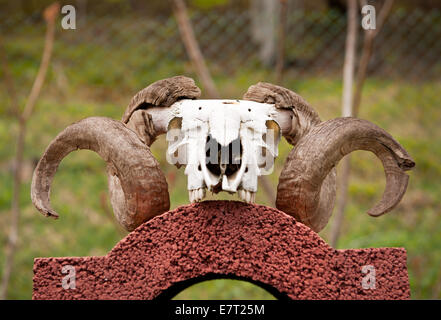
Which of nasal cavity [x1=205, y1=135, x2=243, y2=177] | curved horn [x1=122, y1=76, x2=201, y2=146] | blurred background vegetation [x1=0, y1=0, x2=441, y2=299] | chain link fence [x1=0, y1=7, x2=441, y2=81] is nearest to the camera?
nasal cavity [x1=205, y1=135, x2=243, y2=177]

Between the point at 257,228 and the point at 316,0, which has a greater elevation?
the point at 316,0

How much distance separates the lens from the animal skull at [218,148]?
5.37ft

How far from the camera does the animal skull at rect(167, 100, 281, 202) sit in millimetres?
1602

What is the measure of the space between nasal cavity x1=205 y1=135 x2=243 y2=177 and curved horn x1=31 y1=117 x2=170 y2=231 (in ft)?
0.64

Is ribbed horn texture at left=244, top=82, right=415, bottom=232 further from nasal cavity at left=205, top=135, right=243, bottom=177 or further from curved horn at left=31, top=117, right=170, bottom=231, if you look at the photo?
curved horn at left=31, top=117, right=170, bottom=231

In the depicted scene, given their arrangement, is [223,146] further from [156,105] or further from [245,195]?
[156,105]

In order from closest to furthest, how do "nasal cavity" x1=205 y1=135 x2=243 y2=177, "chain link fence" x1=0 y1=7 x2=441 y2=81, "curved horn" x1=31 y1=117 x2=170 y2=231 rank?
"nasal cavity" x1=205 y1=135 x2=243 y2=177 → "curved horn" x1=31 y1=117 x2=170 y2=231 → "chain link fence" x1=0 y1=7 x2=441 y2=81

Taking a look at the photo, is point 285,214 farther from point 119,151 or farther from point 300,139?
point 119,151

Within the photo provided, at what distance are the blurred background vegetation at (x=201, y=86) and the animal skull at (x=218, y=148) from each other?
5.52ft

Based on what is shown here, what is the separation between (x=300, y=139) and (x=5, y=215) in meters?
2.97

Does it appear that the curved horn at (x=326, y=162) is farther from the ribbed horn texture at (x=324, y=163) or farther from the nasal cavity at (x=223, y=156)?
the nasal cavity at (x=223, y=156)

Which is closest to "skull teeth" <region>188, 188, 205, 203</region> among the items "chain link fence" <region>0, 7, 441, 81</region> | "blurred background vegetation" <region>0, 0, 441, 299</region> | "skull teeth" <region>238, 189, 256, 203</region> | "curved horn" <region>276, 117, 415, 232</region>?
"skull teeth" <region>238, 189, 256, 203</region>

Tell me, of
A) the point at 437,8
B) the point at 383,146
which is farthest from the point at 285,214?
the point at 437,8

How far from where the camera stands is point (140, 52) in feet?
18.3
